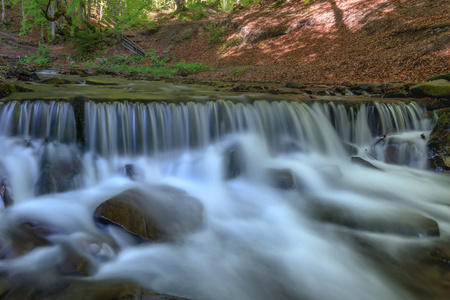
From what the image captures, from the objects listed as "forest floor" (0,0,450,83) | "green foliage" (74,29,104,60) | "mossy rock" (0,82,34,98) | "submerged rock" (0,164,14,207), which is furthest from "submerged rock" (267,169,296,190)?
"green foliage" (74,29,104,60)

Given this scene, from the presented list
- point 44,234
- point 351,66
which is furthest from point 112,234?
point 351,66

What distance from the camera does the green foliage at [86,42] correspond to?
19109 millimetres

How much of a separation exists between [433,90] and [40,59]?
21011 millimetres

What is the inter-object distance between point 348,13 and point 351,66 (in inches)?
224

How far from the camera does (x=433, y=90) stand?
607 cm

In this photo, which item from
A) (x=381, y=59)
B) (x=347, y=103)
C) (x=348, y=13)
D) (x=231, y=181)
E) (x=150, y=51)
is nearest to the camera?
(x=231, y=181)

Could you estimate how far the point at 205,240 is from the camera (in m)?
3.33

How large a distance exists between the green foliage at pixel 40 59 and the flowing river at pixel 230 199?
15949 mm

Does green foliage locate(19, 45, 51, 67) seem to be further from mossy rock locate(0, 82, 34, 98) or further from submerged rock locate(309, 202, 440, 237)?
submerged rock locate(309, 202, 440, 237)

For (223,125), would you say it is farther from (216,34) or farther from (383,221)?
(216,34)

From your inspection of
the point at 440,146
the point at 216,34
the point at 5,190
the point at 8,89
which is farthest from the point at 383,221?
the point at 216,34

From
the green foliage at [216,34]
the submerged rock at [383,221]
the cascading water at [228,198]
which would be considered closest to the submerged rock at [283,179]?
the cascading water at [228,198]

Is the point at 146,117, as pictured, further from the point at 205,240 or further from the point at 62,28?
the point at 62,28

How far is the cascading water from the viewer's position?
2641 mm
